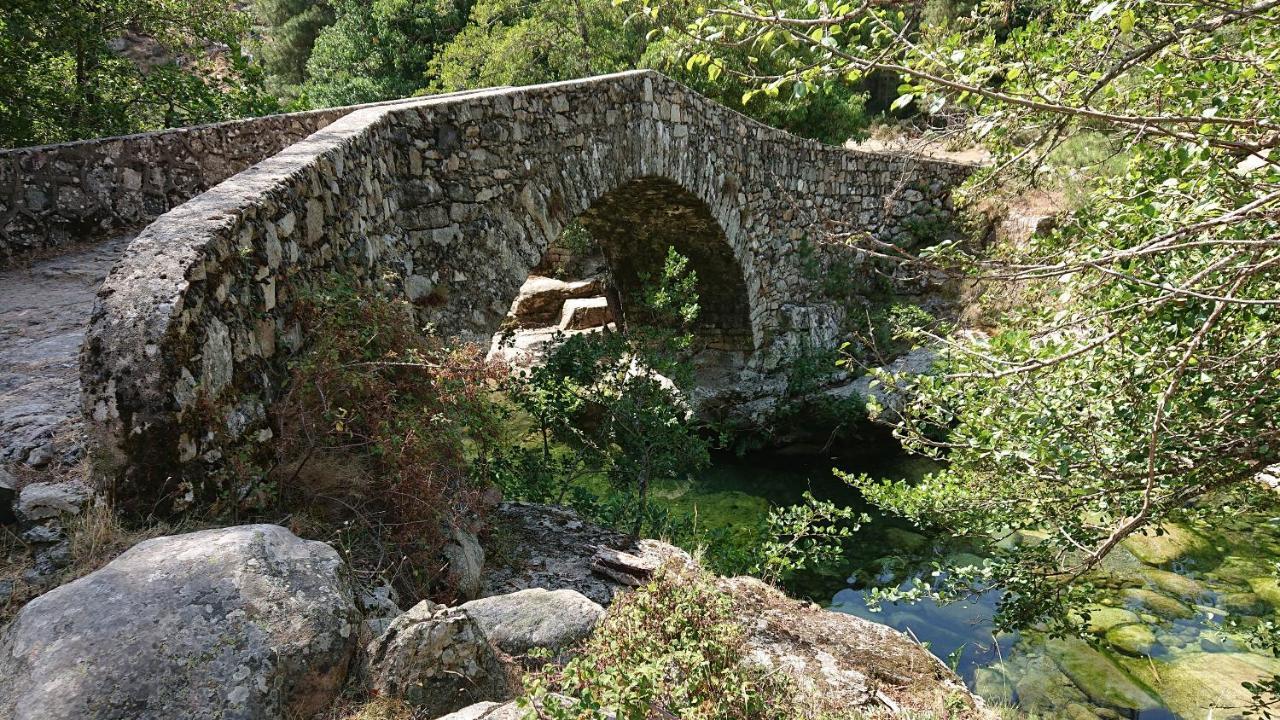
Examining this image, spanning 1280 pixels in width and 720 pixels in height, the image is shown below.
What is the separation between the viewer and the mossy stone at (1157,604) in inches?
222

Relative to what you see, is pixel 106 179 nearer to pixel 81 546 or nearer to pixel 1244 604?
pixel 81 546

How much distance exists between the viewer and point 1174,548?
6.51 meters

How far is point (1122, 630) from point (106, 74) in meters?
10.1

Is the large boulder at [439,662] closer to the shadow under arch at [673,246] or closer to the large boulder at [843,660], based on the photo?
the large boulder at [843,660]

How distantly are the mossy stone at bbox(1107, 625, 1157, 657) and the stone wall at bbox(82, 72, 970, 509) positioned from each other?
355 cm

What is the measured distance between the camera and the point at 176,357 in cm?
214

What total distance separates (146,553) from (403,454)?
3.63 ft

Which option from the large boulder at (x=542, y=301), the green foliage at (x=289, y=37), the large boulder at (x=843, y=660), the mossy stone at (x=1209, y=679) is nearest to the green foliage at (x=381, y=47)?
the green foliage at (x=289, y=37)

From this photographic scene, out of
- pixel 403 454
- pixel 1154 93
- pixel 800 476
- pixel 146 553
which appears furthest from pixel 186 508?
pixel 800 476

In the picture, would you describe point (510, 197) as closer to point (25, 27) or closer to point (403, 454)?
point (403, 454)

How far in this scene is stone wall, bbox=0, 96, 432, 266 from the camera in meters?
4.68

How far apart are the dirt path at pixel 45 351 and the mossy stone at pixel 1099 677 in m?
5.68

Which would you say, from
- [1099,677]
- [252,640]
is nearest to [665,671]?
[252,640]

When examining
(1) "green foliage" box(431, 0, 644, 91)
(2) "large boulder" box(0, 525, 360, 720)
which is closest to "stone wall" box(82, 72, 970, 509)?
(2) "large boulder" box(0, 525, 360, 720)
